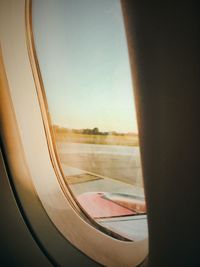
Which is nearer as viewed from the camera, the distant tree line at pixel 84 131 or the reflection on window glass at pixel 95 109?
the reflection on window glass at pixel 95 109

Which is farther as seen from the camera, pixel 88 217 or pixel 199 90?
pixel 88 217

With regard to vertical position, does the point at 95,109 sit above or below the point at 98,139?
above

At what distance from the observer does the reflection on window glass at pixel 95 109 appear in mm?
1180

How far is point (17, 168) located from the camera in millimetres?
1700

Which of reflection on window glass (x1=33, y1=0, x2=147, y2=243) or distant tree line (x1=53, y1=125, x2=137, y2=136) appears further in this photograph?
distant tree line (x1=53, y1=125, x2=137, y2=136)

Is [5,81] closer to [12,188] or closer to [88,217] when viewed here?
[12,188]

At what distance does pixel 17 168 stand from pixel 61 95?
488 millimetres

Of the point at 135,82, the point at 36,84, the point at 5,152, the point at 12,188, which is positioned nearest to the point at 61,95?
the point at 36,84

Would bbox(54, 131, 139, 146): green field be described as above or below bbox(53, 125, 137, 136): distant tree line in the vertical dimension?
below

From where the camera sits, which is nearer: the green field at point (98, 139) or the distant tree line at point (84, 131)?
the green field at point (98, 139)

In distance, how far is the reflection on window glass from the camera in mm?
1180

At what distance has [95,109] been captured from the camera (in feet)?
4.61

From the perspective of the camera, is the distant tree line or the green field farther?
the distant tree line

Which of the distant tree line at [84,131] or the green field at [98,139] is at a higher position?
the distant tree line at [84,131]
